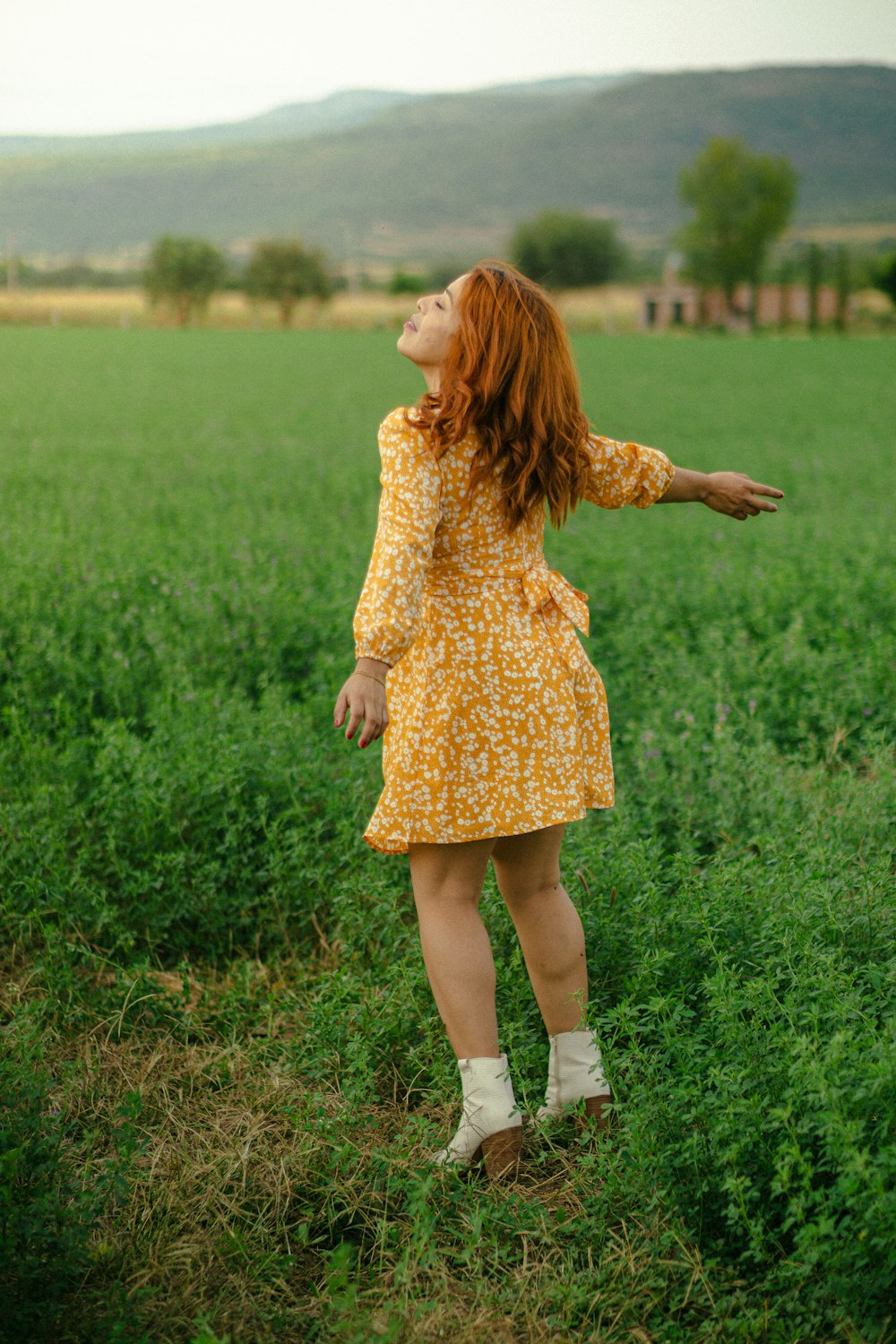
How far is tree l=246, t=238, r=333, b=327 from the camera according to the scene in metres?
87.1

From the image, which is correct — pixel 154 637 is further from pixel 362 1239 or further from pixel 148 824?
pixel 362 1239

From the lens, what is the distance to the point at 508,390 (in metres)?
2.86

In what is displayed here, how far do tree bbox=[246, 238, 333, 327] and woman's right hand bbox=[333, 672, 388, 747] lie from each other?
87.8 metres

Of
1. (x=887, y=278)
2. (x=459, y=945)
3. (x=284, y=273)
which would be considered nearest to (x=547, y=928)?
(x=459, y=945)

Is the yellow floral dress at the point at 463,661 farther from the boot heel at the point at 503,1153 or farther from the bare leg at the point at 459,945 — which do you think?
the boot heel at the point at 503,1153

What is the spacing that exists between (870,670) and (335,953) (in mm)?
2891

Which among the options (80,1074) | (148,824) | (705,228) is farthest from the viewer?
(705,228)

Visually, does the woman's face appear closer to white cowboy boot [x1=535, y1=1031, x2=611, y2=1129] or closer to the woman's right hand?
the woman's right hand

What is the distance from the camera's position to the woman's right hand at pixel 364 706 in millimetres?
2594

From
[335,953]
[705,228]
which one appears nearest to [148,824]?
[335,953]

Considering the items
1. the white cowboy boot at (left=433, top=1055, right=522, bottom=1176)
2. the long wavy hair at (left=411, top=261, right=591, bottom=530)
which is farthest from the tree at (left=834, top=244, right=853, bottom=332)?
the white cowboy boot at (left=433, top=1055, right=522, bottom=1176)

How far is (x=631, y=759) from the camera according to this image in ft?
15.9

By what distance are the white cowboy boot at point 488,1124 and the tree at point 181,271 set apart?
80.8 metres

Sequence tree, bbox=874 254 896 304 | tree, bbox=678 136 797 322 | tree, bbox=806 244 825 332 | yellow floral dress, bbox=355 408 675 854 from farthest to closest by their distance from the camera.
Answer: tree, bbox=678 136 797 322
tree, bbox=874 254 896 304
tree, bbox=806 244 825 332
yellow floral dress, bbox=355 408 675 854
